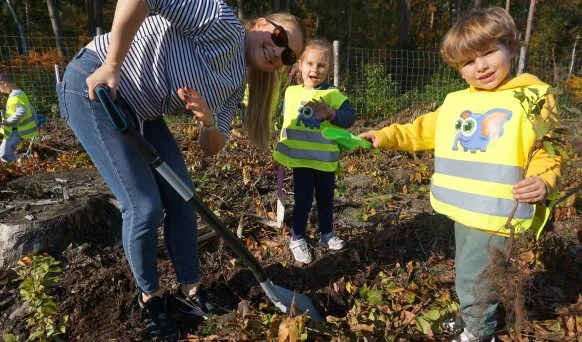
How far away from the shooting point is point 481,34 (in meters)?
1.83

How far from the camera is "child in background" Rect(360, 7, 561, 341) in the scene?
179 cm

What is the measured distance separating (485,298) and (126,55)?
175 centimetres

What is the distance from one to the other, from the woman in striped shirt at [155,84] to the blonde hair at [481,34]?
2.34ft

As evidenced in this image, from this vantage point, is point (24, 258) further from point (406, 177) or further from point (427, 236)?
point (406, 177)

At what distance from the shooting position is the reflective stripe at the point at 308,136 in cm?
291

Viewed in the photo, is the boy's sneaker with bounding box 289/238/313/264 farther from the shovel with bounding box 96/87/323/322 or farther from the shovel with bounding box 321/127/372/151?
the shovel with bounding box 321/127/372/151

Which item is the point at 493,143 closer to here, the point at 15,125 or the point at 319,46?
the point at 319,46

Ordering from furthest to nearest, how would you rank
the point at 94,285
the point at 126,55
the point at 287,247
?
1. the point at 287,247
2. the point at 94,285
3. the point at 126,55

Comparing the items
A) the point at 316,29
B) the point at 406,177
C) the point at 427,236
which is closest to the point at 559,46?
the point at 316,29

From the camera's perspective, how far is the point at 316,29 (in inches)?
920

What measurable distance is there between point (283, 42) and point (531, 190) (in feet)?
3.84

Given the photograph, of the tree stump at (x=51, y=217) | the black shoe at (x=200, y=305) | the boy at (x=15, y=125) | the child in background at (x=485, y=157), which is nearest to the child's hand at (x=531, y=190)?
the child in background at (x=485, y=157)

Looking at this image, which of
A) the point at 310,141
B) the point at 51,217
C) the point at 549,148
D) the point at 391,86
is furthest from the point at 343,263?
the point at 391,86

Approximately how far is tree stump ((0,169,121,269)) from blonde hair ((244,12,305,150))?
127cm
